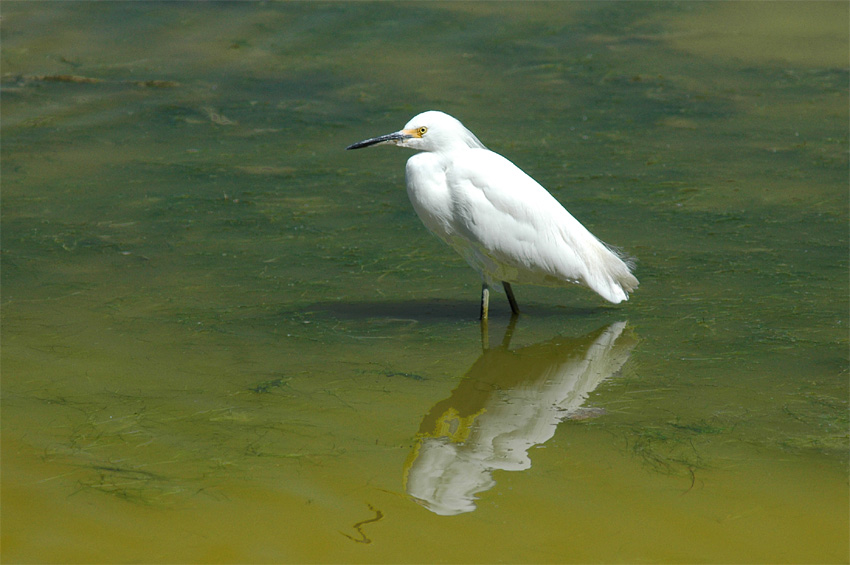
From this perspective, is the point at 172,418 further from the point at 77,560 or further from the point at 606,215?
the point at 606,215

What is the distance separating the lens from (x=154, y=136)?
863 centimetres

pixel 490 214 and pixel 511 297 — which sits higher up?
pixel 490 214

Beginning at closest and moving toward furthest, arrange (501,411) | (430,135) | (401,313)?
(501,411), (430,135), (401,313)

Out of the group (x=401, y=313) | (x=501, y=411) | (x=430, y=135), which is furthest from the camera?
(x=401, y=313)

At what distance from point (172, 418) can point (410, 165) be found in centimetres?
186

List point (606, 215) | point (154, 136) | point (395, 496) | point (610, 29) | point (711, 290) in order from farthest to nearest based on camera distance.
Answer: point (610, 29) → point (154, 136) → point (606, 215) → point (711, 290) → point (395, 496)

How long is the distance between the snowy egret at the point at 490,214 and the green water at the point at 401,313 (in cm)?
31

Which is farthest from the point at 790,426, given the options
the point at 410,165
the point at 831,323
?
the point at 410,165

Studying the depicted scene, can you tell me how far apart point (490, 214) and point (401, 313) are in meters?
0.78

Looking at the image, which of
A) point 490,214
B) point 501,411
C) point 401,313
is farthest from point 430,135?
point 501,411

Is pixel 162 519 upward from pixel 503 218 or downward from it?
downward

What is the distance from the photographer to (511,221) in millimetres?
5000

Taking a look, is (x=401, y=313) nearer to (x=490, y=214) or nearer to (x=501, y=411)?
(x=490, y=214)

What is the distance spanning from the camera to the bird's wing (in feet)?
16.1
